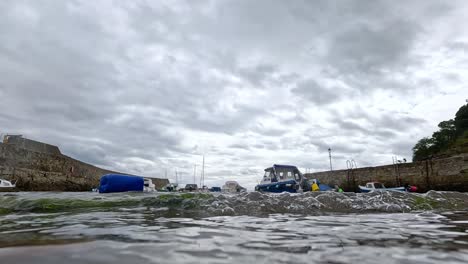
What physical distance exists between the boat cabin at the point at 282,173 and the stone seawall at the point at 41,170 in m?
21.8

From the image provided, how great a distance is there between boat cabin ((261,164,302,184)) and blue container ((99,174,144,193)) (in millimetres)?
9859

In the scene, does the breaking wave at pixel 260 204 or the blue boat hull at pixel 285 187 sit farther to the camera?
the blue boat hull at pixel 285 187

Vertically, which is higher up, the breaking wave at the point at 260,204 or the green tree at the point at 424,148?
the green tree at the point at 424,148

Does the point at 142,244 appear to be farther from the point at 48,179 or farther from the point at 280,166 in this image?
the point at 48,179

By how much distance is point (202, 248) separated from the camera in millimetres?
2260

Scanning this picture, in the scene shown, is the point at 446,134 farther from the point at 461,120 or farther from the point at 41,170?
the point at 41,170

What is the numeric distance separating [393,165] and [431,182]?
538 centimetres

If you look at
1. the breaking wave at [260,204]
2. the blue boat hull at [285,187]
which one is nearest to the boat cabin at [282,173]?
the blue boat hull at [285,187]

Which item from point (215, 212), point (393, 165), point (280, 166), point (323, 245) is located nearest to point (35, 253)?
point (323, 245)

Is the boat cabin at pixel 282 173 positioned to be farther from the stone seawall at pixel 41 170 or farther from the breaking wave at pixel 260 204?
the stone seawall at pixel 41 170

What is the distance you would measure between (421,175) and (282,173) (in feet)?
57.7

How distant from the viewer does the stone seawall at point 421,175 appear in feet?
80.1

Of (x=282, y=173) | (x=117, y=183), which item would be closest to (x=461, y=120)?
(x=282, y=173)

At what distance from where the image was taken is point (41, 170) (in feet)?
91.0
